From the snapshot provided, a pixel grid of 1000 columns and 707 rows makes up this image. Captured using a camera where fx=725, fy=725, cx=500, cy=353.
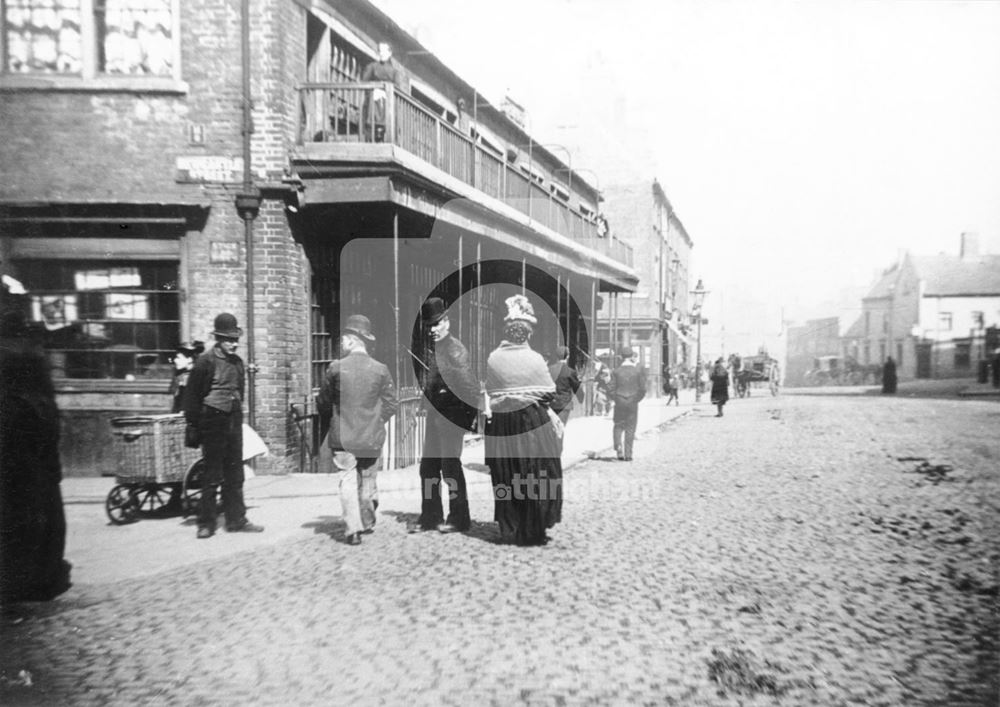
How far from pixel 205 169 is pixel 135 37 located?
68.8 inches

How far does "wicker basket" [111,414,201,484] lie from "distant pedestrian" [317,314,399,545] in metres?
1.63

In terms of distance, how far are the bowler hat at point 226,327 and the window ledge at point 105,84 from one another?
401 centimetres

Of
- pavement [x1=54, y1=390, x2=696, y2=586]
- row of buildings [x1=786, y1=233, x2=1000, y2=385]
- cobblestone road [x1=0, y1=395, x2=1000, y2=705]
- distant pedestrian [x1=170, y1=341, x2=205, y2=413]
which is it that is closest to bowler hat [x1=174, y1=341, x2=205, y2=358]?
distant pedestrian [x1=170, y1=341, x2=205, y2=413]

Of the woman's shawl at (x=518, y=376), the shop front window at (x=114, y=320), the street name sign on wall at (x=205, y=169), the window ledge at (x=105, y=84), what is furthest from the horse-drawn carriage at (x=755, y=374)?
the window ledge at (x=105, y=84)

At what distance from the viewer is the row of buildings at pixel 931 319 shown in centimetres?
3762

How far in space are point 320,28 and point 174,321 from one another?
14.8 feet

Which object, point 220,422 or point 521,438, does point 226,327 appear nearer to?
point 220,422

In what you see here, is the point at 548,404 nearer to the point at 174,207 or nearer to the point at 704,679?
the point at 704,679

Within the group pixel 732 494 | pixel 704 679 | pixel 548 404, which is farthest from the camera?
pixel 732 494

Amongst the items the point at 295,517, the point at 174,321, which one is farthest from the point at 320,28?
the point at 295,517

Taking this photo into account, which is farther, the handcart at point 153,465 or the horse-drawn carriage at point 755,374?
the horse-drawn carriage at point 755,374

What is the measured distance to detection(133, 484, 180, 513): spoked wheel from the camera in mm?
6734

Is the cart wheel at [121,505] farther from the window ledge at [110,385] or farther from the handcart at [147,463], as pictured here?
the window ledge at [110,385]

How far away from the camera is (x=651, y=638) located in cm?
377
